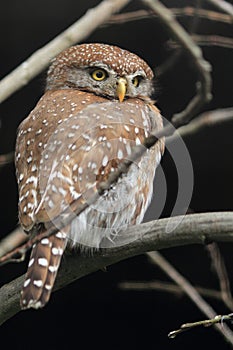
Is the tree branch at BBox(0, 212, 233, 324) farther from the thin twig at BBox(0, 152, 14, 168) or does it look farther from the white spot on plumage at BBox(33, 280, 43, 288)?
the thin twig at BBox(0, 152, 14, 168)

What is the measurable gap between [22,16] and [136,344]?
190 cm

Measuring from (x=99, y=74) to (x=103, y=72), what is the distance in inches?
0.8

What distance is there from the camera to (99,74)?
3357 millimetres

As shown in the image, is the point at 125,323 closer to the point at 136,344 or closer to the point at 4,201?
the point at 136,344

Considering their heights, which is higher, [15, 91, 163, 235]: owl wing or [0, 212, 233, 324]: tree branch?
[15, 91, 163, 235]: owl wing

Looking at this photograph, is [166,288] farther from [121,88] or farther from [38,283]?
[38,283]

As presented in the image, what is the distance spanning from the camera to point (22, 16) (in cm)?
440

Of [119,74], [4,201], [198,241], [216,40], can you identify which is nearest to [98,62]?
[119,74]

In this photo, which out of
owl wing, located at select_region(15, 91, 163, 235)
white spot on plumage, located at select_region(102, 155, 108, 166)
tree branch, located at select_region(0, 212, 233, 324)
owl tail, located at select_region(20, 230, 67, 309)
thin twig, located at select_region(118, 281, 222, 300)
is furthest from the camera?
thin twig, located at select_region(118, 281, 222, 300)

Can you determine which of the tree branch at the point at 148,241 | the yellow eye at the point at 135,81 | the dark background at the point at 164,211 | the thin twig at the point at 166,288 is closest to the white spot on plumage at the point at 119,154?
the tree branch at the point at 148,241

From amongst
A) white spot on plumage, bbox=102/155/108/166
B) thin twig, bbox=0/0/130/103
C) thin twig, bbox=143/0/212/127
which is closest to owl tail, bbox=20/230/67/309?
white spot on plumage, bbox=102/155/108/166

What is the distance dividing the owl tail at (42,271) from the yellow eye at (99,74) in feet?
2.89

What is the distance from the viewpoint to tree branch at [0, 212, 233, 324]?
2.36 meters

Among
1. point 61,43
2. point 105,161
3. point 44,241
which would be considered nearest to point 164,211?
point 61,43
